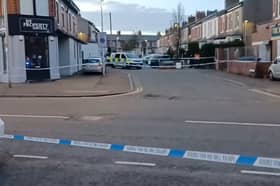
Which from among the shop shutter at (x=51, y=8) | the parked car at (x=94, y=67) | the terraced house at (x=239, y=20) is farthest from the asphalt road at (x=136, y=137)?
the terraced house at (x=239, y=20)

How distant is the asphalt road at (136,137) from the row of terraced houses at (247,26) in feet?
73.6

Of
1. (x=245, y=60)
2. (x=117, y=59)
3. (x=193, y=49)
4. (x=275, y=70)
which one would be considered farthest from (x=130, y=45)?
(x=275, y=70)

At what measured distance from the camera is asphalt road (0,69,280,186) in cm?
579

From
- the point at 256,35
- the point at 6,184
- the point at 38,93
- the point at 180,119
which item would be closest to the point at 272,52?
the point at 256,35

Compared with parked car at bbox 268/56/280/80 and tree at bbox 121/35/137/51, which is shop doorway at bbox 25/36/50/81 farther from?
tree at bbox 121/35/137/51

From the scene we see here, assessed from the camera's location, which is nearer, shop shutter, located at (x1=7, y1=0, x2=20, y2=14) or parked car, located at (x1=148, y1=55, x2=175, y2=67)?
shop shutter, located at (x1=7, y1=0, x2=20, y2=14)

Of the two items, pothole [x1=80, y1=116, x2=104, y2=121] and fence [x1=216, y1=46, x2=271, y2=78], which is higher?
fence [x1=216, y1=46, x2=271, y2=78]

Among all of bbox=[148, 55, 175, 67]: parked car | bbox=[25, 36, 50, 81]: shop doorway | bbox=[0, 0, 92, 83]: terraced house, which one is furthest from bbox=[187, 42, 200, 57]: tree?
bbox=[25, 36, 50, 81]: shop doorway

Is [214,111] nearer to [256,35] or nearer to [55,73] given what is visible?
[55,73]

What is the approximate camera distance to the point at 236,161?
6.28 metres

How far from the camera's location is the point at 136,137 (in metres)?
8.52

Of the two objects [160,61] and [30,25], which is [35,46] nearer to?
[30,25]

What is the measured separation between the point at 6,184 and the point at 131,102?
32.6 ft

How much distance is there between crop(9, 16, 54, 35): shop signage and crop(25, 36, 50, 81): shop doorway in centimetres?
49
